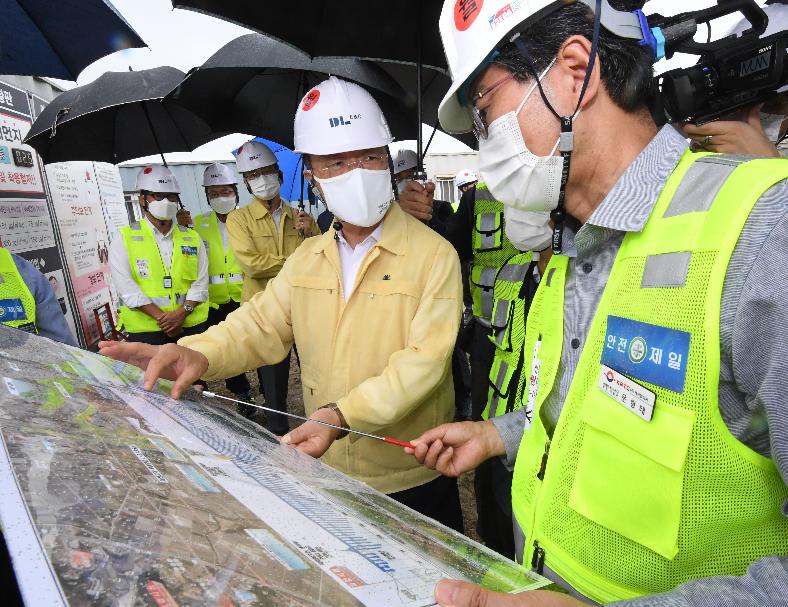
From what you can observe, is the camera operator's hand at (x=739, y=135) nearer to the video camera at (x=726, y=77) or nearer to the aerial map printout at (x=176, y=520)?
the video camera at (x=726, y=77)

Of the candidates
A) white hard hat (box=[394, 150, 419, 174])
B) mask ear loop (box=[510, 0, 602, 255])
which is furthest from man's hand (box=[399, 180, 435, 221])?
white hard hat (box=[394, 150, 419, 174])

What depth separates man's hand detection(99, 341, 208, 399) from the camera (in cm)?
167

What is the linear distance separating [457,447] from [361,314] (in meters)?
0.72

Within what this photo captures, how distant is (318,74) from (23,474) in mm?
4547

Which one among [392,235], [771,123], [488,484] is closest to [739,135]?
[771,123]

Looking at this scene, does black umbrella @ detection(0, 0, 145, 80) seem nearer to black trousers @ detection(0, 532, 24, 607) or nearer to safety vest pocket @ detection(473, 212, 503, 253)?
safety vest pocket @ detection(473, 212, 503, 253)

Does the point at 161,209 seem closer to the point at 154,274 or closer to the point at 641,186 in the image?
the point at 154,274

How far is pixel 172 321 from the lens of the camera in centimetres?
497

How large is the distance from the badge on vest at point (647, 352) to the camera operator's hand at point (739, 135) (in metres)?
1.26

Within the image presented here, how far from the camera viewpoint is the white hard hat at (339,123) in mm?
2174

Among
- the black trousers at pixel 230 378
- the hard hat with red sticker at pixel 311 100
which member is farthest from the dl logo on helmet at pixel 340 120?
the black trousers at pixel 230 378

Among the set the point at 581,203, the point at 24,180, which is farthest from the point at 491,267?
the point at 24,180

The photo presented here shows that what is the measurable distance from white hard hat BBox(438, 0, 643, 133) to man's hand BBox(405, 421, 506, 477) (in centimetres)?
96

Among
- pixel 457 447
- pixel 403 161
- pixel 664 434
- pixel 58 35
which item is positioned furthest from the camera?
pixel 403 161
